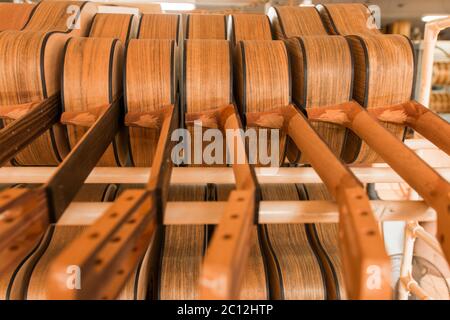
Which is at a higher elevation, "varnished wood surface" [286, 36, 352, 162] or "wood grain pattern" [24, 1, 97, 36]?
"wood grain pattern" [24, 1, 97, 36]

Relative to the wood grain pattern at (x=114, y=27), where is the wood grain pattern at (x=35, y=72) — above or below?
below

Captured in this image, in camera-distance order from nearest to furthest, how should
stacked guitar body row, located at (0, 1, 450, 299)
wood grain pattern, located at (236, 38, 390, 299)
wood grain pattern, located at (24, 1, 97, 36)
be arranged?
wood grain pattern, located at (236, 38, 390, 299) → stacked guitar body row, located at (0, 1, 450, 299) → wood grain pattern, located at (24, 1, 97, 36)

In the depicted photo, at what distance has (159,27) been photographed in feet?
2.31

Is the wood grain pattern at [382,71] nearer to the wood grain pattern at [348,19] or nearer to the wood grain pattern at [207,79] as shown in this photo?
the wood grain pattern at [348,19]

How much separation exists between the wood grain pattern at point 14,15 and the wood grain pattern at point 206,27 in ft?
0.87

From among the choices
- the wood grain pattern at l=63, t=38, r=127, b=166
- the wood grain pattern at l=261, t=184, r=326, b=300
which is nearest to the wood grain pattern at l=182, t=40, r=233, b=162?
the wood grain pattern at l=63, t=38, r=127, b=166

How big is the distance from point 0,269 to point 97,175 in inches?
9.1

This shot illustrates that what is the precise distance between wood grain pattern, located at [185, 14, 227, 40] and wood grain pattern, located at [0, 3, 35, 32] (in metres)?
0.27

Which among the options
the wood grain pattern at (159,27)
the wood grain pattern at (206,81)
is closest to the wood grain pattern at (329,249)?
the wood grain pattern at (206,81)

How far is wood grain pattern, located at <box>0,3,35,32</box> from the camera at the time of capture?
0.65 metres

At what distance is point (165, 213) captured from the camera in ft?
1.28

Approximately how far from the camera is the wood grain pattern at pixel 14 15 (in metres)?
0.65

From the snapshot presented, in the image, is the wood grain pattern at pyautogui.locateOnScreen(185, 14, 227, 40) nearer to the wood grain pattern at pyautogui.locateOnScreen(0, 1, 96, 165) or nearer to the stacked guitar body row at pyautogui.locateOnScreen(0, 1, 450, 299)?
the stacked guitar body row at pyautogui.locateOnScreen(0, 1, 450, 299)

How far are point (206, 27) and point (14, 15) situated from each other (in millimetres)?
320
